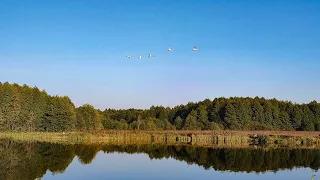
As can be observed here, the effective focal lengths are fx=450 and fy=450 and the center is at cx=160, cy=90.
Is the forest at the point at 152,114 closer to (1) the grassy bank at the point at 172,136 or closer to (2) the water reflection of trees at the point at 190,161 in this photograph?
(1) the grassy bank at the point at 172,136

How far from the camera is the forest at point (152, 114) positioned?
2692 inches

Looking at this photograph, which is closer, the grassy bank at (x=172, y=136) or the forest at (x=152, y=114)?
the grassy bank at (x=172, y=136)

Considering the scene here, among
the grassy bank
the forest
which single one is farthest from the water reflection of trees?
the forest

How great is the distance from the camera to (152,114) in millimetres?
120312

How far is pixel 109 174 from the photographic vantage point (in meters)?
26.3

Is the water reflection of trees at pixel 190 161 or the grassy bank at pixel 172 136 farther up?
the grassy bank at pixel 172 136

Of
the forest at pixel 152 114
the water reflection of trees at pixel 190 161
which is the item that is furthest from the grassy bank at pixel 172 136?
the water reflection of trees at pixel 190 161

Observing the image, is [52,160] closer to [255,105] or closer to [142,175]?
[142,175]

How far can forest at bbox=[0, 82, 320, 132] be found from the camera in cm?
6838

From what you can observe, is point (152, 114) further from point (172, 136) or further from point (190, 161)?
point (190, 161)

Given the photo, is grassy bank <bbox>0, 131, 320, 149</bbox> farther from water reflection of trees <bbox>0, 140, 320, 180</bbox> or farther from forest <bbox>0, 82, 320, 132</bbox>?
water reflection of trees <bbox>0, 140, 320, 180</bbox>

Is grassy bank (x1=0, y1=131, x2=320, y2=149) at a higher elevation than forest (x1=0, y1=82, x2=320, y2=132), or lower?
lower

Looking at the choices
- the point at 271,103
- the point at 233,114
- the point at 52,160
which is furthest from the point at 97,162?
the point at 271,103

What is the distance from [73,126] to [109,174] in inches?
1877
